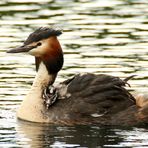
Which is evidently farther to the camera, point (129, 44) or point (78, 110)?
point (129, 44)

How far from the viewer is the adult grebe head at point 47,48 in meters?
18.8

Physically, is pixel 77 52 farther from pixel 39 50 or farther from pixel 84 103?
pixel 84 103

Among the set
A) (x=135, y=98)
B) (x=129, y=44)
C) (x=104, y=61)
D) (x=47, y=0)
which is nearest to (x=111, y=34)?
(x=129, y=44)

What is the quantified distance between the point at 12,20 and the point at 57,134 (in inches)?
373

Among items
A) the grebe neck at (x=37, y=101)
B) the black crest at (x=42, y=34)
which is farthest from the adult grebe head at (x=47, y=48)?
the grebe neck at (x=37, y=101)

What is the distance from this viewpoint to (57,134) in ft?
57.4

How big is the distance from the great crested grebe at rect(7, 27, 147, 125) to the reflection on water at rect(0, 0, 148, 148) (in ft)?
0.77

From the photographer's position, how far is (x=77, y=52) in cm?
2320

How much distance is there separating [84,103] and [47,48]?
4.10 ft

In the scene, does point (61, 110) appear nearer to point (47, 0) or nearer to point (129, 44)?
point (129, 44)

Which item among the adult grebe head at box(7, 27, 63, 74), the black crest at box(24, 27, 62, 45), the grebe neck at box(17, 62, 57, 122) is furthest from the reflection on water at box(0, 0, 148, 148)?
the black crest at box(24, 27, 62, 45)

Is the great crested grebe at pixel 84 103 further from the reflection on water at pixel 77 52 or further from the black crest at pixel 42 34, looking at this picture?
the reflection on water at pixel 77 52

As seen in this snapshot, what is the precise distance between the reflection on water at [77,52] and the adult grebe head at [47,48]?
104 centimetres

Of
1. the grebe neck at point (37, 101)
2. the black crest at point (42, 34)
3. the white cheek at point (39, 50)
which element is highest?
the black crest at point (42, 34)
